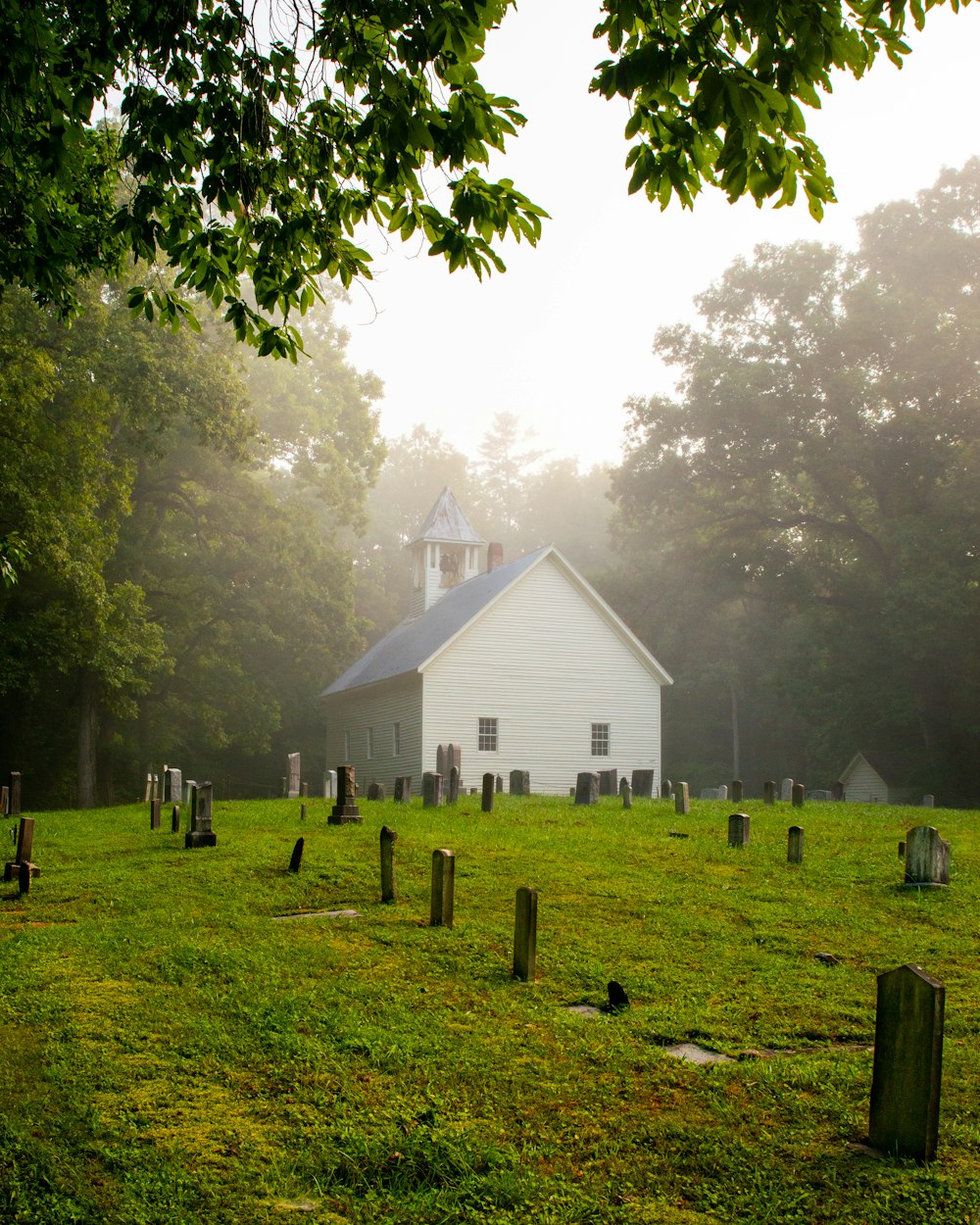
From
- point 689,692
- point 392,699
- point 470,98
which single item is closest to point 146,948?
point 470,98

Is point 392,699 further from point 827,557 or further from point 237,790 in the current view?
point 827,557

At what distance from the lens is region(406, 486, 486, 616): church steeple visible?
152 ft

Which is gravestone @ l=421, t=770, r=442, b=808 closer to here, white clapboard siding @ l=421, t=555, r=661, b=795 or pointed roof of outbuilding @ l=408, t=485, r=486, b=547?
white clapboard siding @ l=421, t=555, r=661, b=795

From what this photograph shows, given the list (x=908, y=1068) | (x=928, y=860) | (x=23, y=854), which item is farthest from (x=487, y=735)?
(x=908, y=1068)

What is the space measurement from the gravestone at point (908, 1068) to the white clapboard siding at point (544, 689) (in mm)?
29523

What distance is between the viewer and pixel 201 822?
15820 mm

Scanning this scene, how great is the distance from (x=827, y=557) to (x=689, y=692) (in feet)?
Result: 39.0

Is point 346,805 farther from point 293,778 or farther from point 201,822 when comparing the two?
point 293,778

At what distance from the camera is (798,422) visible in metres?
48.2

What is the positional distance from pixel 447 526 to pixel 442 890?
3720cm

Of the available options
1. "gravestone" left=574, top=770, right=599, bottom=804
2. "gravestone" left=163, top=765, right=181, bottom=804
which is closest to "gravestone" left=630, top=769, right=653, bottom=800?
"gravestone" left=574, top=770, right=599, bottom=804

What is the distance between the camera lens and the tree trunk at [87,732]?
111 feet

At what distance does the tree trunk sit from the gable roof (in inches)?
376

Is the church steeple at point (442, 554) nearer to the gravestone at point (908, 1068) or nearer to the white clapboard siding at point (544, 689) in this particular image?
the white clapboard siding at point (544, 689)
